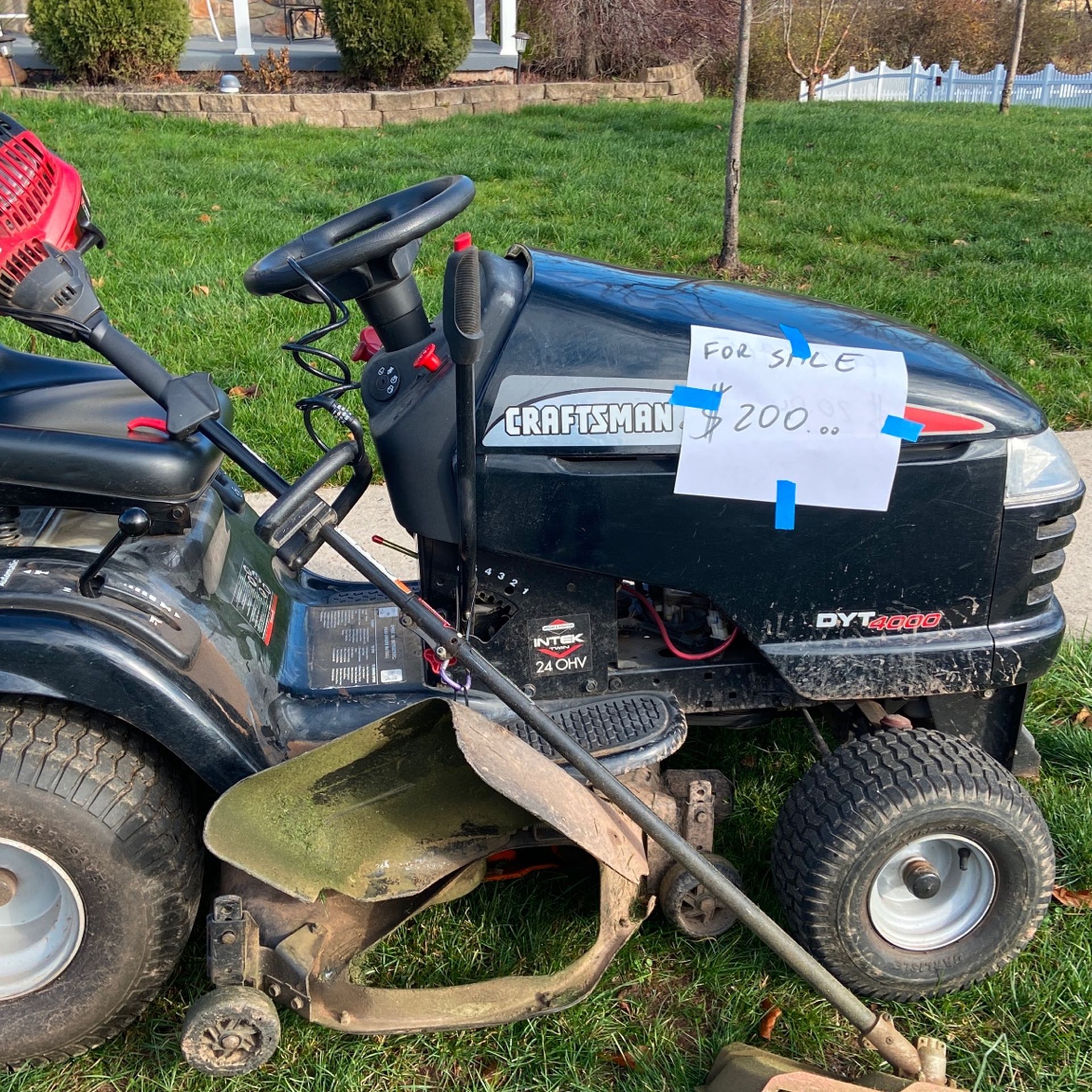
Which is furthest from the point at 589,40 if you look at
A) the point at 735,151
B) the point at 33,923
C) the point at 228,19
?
the point at 33,923

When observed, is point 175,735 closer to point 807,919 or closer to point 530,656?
point 530,656

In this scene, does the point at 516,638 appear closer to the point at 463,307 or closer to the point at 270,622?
the point at 270,622

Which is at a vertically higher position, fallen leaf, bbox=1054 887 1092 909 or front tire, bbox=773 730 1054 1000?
front tire, bbox=773 730 1054 1000

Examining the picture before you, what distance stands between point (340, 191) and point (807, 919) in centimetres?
666

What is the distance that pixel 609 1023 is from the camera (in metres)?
2.10

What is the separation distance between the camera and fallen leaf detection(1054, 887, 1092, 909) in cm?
239

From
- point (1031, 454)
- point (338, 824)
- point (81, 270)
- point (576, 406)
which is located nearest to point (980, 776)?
point (1031, 454)

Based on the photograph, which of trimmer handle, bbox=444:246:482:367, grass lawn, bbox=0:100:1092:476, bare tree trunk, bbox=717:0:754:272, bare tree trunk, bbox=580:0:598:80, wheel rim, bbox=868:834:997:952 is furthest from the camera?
bare tree trunk, bbox=580:0:598:80

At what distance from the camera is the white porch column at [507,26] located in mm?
12680

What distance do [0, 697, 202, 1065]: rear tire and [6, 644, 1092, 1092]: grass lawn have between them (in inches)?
6.6

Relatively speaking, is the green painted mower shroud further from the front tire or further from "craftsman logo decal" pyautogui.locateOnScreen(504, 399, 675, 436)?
"craftsman logo decal" pyautogui.locateOnScreen(504, 399, 675, 436)

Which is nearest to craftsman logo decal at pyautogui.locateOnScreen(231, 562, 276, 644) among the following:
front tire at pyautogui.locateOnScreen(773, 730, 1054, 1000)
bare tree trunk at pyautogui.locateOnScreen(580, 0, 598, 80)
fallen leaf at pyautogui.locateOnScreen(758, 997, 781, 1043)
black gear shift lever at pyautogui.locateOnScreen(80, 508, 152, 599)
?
black gear shift lever at pyautogui.locateOnScreen(80, 508, 152, 599)

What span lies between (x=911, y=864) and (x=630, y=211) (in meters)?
5.87

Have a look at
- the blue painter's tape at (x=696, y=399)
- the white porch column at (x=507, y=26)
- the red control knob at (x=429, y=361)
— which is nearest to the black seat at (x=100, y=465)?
the red control knob at (x=429, y=361)
